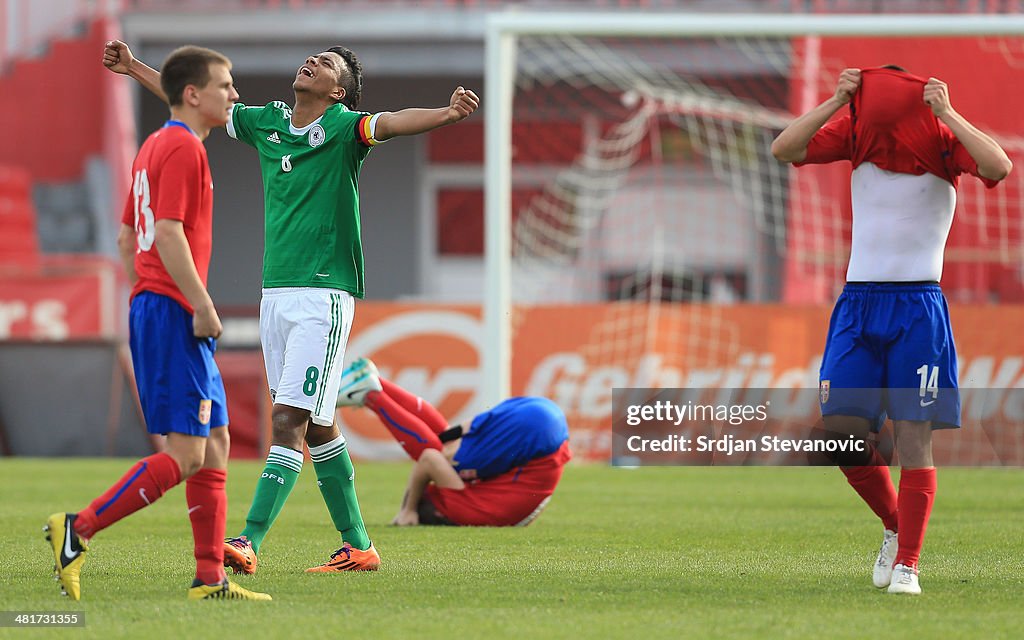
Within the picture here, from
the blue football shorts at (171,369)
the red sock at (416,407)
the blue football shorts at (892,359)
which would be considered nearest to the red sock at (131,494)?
the blue football shorts at (171,369)

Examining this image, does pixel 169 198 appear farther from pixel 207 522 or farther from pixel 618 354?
pixel 618 354

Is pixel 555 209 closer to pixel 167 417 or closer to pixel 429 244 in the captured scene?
pixel 429 244

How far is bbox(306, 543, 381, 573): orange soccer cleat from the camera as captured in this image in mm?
5672

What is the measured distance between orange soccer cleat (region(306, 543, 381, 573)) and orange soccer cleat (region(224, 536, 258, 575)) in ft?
0.82

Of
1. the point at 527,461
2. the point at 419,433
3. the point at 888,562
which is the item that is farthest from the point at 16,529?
the point at 888,562

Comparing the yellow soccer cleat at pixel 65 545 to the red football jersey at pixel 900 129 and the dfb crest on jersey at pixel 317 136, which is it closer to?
the dfb crest on jersey at pixel 317 136

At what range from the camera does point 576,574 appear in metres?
5.66

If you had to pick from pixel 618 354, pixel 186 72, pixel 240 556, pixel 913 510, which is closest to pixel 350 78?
pixel 186 72

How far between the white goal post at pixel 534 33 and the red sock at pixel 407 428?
121 inches

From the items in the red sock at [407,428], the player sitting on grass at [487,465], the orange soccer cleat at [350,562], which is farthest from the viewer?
the red sock at [407,428]

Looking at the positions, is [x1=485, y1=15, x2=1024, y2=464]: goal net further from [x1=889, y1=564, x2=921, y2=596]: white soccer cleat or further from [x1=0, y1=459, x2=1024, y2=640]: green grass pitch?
[x1=889, y1=564, x2=921, y2=596]: white soccer cleat

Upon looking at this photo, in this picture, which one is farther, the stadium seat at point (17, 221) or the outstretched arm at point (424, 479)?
the stadium seat at point (17, 221)

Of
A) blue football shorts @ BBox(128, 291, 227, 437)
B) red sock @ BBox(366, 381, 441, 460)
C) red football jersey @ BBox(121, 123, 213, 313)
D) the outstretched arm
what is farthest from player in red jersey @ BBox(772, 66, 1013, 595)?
red sock @ BBox(366, 381, 441, 460)

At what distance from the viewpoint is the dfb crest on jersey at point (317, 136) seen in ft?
18.5
